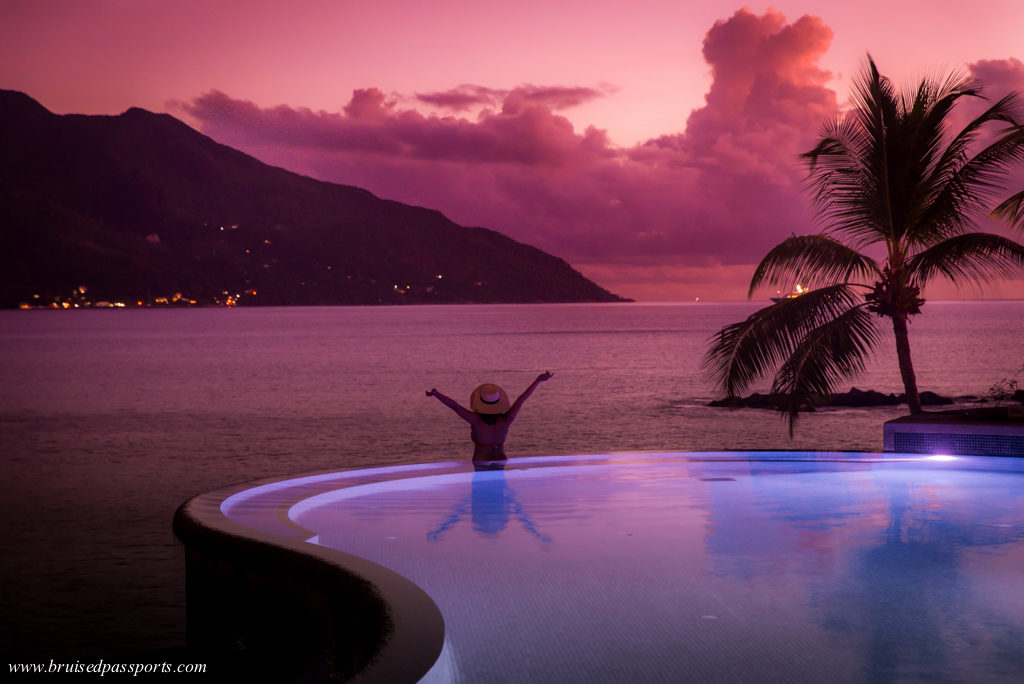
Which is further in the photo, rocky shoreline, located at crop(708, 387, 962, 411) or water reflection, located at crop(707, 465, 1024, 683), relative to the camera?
rocky shoreline, located at crop(708, 387, 962, 411)

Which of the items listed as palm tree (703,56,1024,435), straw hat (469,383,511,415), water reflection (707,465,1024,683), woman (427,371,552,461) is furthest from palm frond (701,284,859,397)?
straw hat (469,383,511,415)

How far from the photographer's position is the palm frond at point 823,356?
41.0 feet

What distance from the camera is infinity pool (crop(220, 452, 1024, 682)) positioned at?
13.6ft

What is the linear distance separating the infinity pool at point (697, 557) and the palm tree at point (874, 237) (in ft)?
7.14

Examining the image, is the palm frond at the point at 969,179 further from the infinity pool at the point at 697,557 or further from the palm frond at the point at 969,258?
the infinity pool at the point at 697,557

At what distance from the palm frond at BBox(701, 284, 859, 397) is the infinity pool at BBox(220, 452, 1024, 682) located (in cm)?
187

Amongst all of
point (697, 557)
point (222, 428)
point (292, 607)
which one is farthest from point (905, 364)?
point (222, 428)

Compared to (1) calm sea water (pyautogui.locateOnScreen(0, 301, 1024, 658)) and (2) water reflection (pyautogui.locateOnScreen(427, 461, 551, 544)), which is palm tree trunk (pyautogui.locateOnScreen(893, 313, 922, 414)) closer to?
(2) water reflection (pyautogui.locateOnScreen(427, 461, 551, 544))

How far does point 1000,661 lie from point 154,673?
675 cm

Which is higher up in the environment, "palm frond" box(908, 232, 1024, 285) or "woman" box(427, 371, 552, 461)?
"palm frond" box(908, 232, 1024, 285)

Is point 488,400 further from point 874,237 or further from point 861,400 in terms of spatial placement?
point 861,400

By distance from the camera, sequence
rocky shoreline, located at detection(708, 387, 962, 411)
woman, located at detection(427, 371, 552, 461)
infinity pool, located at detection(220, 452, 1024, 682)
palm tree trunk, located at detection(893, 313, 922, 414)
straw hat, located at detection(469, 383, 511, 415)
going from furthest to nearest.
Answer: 1. rocky shoreline, located at detection(708, 387, 962, 411)
2. palm tree trunk, located at detection(893, 313, 922, 414)
3. woman, located at detection(427, 371, 552, 461)
4. straw hat, located at detection(469, 383, 511, 415)
5. infinity pool, located at detection(220, 452, 1024, 682)

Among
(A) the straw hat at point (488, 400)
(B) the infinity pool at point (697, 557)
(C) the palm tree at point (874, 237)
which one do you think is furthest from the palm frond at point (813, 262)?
(A) the straw hat at point (488, 400)

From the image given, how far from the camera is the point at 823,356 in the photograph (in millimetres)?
12531
